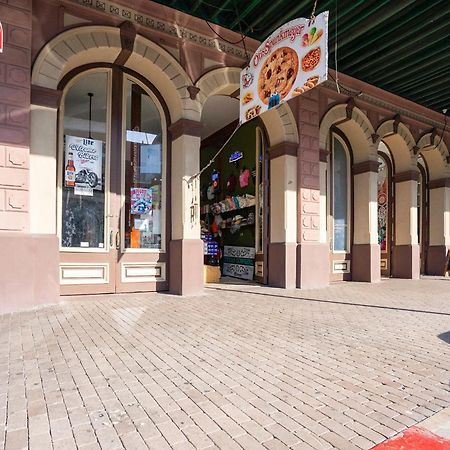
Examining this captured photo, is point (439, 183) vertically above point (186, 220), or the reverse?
point (439, 183)

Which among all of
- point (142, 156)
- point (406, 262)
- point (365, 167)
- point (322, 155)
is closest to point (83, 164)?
point (142, 156)

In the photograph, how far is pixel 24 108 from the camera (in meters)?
6.13

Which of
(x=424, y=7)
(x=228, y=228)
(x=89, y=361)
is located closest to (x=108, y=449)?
(x=89, y=361)

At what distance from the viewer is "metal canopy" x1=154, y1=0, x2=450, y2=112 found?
7680 millimetres

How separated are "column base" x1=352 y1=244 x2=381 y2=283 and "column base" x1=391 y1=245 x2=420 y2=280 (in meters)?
1.83

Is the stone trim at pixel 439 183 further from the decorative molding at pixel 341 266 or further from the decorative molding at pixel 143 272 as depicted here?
the decorative molding at pixel 143 272

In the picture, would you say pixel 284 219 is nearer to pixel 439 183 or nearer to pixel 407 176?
pixel 407 176

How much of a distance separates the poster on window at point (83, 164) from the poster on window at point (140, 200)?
27.7 inches

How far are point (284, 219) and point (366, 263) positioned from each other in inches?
131

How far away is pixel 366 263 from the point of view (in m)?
10.9

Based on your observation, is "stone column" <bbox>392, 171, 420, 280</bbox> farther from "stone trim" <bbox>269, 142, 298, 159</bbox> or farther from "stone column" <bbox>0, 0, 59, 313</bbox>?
"stone column" <bbox>0, 0, 59, 313</bbox>

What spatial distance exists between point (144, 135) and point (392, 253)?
29.4ft

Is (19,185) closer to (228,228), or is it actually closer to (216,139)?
(228,228)

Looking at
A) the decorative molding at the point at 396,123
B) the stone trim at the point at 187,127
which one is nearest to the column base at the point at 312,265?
the stone trim at the point at 187,127
